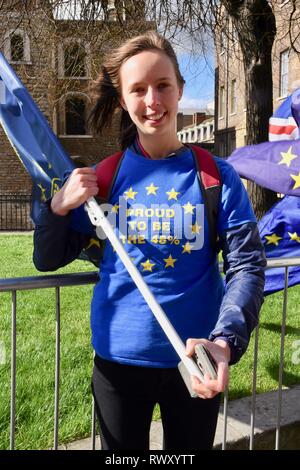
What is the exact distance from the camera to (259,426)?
9.34 feet

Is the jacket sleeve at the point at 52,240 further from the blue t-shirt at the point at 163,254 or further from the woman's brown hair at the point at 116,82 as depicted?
the woman's brown hair at the point at 116,82

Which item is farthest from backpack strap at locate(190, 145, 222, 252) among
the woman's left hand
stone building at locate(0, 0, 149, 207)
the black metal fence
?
the black metal fence

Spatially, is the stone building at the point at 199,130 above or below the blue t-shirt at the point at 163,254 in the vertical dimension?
below

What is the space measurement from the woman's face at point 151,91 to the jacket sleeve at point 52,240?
394 millimetres

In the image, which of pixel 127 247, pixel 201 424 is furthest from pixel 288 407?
pixel 127 247

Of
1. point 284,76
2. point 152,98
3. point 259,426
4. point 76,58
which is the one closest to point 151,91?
point 152,98

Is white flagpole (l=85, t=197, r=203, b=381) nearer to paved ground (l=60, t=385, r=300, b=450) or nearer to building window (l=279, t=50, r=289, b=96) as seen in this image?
paved ground (l=60, t=385, r=300, b=450)

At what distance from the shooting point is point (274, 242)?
3.70 meters

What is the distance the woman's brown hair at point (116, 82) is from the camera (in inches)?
63.6

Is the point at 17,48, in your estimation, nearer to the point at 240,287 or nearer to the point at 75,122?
the point at 240,287

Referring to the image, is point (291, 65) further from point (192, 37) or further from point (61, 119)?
point (192, 37)

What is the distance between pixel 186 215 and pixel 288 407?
2060 mm

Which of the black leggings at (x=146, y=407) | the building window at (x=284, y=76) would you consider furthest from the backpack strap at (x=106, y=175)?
the building window at (x=284, y=76)

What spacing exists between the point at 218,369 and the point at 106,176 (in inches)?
29.0
